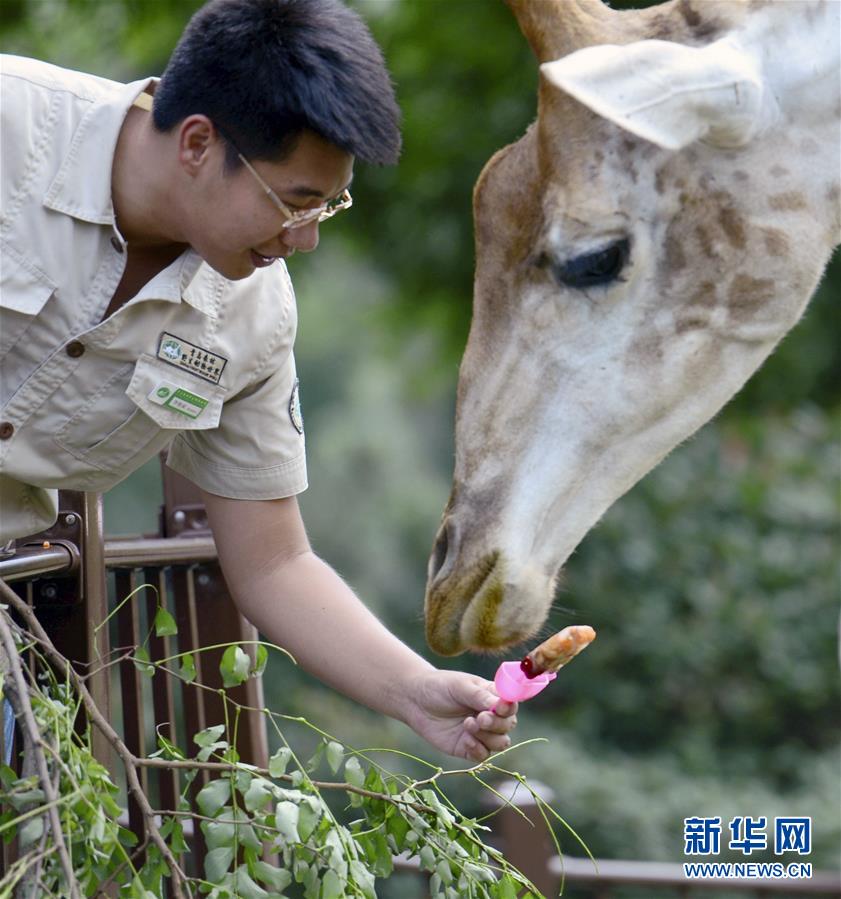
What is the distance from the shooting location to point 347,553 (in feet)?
29.8

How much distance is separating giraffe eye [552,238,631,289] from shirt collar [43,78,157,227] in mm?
743

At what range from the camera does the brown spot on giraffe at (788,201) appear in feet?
7.30

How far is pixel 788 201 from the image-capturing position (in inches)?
87.9

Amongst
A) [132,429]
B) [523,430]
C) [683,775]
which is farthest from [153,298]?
[683,775]

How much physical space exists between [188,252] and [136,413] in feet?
0.94

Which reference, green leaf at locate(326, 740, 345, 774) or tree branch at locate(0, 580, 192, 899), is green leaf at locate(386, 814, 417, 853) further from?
tree branch at locate(0, 580, 192, 899)

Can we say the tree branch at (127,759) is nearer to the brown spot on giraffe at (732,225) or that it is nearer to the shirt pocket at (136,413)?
the shirt pocket at (136,413)

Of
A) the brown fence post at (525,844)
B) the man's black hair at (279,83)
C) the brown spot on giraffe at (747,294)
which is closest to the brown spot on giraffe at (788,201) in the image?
the brown spot on giraffe at (747,294)

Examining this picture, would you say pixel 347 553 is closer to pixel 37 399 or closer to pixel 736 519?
pixel 736 519

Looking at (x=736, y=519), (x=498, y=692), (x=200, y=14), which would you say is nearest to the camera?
(x=498, y=692)

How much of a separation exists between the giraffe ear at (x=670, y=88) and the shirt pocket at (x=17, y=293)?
0.86m

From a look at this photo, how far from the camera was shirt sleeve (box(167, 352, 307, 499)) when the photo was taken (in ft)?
8.30

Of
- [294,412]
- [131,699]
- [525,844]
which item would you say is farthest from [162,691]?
[525,844]

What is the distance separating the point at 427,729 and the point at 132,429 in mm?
716
